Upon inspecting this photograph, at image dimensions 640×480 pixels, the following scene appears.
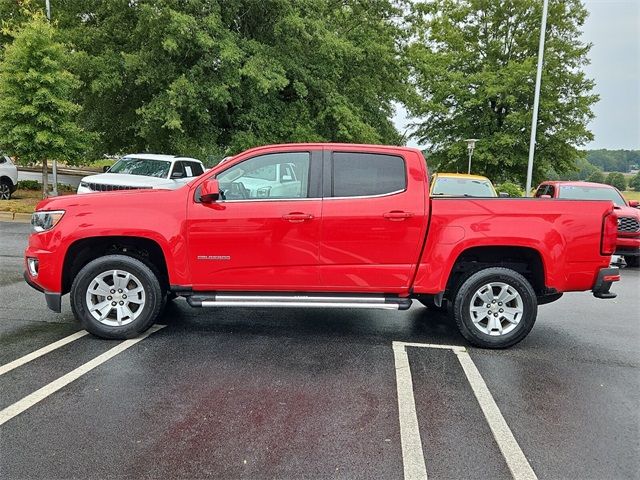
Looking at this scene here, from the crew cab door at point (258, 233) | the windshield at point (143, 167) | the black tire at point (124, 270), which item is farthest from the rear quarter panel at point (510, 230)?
the windshield at point (143, 167)

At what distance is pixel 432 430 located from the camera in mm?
3121

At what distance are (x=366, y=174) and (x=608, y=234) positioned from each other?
2392mm

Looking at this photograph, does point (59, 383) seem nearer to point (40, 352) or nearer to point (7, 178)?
point (40, 352)

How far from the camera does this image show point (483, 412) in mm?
3391

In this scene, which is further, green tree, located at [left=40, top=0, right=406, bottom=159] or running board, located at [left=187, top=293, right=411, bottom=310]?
green tree, located at [left=40, top=0, right=406, bottom=159]

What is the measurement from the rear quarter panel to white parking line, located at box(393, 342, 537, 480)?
0.81 m

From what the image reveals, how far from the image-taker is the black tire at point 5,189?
1567cm

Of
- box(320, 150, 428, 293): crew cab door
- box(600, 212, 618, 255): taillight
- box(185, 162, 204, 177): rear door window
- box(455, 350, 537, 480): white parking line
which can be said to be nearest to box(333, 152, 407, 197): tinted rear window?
box(320, 150, 428, 293): crew cab door

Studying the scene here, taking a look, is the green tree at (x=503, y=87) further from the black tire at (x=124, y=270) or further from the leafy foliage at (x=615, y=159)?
the black tire at (x=124, y=270)

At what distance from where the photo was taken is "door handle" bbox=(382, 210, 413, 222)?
4.39 meters

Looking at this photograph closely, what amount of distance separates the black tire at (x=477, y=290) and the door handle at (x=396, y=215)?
0.92m

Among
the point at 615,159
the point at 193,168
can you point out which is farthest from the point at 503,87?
the point at 193,168

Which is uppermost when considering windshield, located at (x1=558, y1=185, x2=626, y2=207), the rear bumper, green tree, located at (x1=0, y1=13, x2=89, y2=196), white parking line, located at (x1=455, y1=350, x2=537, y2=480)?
green tree, located at (x1=0, y1=13, x2=89, y2=196)

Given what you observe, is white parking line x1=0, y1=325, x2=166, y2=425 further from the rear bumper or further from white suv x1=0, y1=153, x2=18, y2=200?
white suv x1=0, y1=153, x2=18, y2=200
